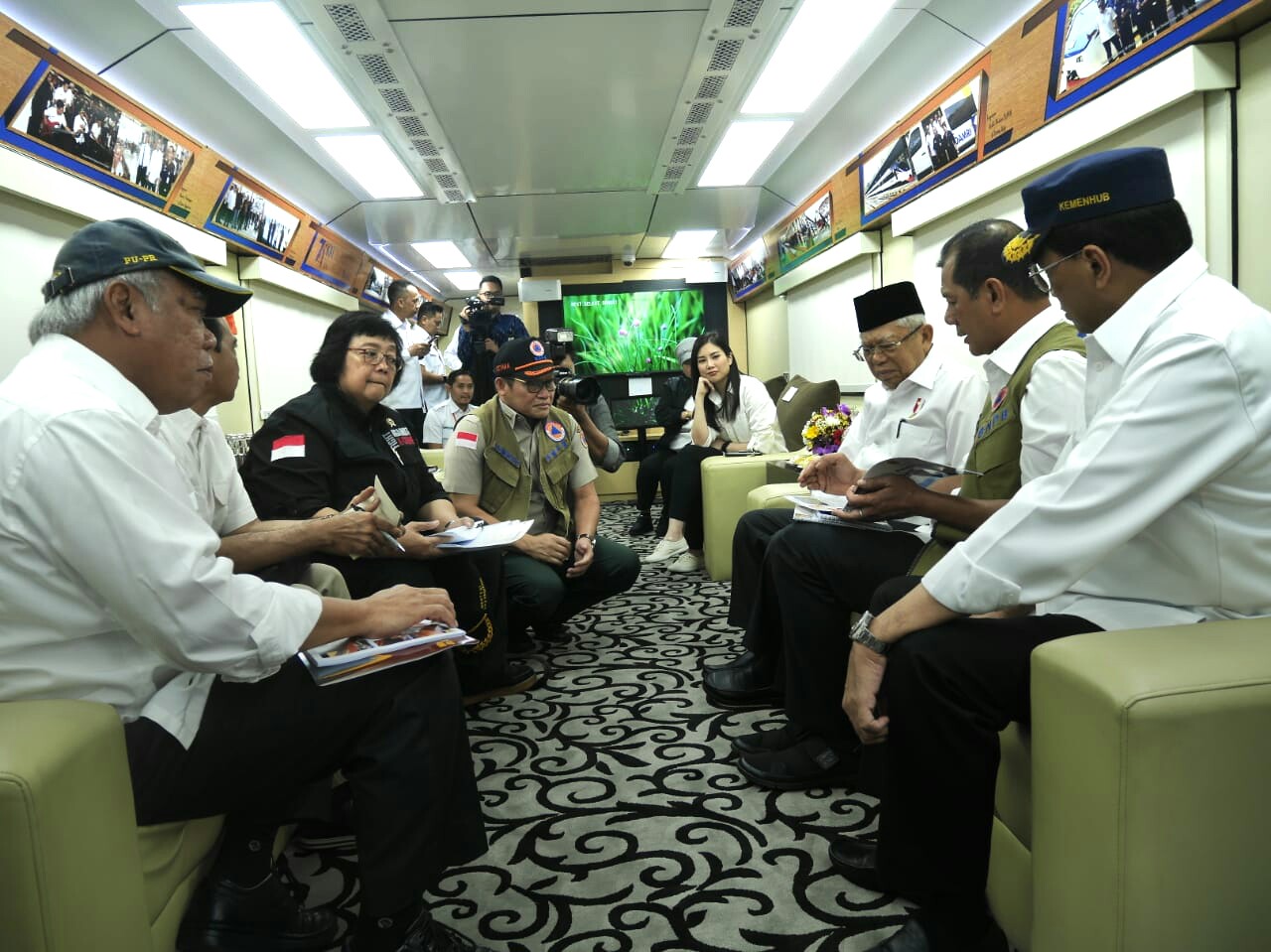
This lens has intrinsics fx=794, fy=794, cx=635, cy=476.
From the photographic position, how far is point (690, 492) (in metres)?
4.78

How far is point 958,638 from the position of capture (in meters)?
1.28

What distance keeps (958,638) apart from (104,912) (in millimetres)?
1233

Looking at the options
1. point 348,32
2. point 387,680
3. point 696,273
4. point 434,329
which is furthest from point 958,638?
point 696,273

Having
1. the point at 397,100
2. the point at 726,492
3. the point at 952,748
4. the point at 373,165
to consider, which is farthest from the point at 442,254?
the point at 952,748

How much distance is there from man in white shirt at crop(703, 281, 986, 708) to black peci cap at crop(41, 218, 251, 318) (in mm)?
1600

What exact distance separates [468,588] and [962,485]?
153 cm

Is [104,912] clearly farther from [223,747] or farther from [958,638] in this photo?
[958,638]

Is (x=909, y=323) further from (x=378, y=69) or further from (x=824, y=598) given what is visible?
(x=378, y=69)

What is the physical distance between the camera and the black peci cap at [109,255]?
1203 mm

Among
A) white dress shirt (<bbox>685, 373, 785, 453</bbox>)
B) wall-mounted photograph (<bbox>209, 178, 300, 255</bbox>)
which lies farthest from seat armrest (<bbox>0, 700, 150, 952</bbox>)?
wall-mounted photograph (<bbox>209, 178, 300, 255</bbox>)

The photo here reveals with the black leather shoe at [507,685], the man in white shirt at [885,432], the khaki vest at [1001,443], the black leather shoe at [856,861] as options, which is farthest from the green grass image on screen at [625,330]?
the black leather shoe at [856,861]

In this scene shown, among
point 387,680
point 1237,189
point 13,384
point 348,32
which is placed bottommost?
point 387,680

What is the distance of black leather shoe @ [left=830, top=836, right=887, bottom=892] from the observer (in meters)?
1.56

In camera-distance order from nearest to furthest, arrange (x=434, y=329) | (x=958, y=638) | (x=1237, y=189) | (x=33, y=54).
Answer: (x=958, y=638)
(x=1237, y=189)
(x=33, y=54)
(x=434, y=329)
